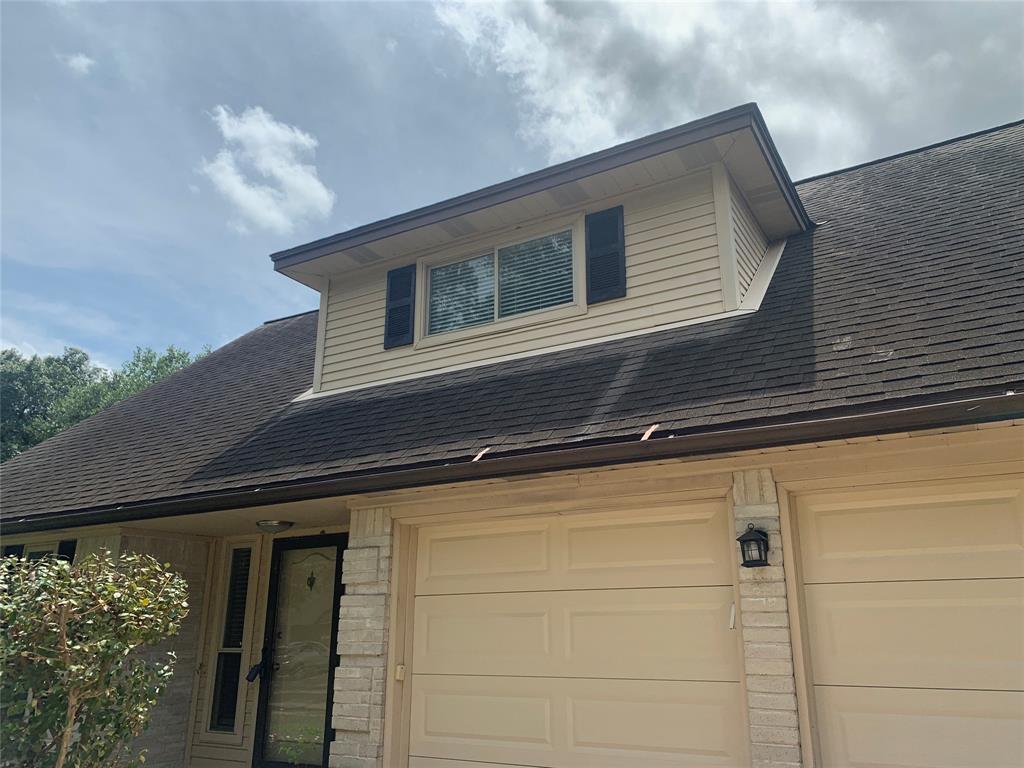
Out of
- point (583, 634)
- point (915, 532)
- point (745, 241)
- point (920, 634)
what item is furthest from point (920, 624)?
point (745, 241)

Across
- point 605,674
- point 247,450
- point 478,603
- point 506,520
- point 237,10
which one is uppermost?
point 237,10

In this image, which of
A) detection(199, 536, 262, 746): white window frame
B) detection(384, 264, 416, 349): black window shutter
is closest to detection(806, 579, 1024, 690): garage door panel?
detection(384, 264, 416, 349): black window shutter

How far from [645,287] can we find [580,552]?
261 cm

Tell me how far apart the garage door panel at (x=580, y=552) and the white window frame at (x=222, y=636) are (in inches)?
117

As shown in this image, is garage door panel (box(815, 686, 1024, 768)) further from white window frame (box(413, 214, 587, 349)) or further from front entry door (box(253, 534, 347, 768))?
front entry door (box(253, 534, 347, 768))

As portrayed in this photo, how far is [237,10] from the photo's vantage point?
856 cm

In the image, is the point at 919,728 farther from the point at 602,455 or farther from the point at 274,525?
the point at 274,525

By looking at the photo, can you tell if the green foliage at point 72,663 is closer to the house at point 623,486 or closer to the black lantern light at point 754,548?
the house at point 623,486

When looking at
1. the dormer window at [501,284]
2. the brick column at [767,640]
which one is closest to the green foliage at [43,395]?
the dormer window at [501,284]

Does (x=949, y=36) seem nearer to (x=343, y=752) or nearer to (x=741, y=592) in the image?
(x=741, y=592)

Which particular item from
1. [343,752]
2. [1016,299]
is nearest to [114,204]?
[343,752]

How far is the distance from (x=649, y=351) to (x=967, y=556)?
2733 millimetres

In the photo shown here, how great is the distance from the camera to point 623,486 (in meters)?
5.19

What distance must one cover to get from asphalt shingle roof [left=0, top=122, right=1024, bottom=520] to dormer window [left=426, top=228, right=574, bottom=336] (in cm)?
70
